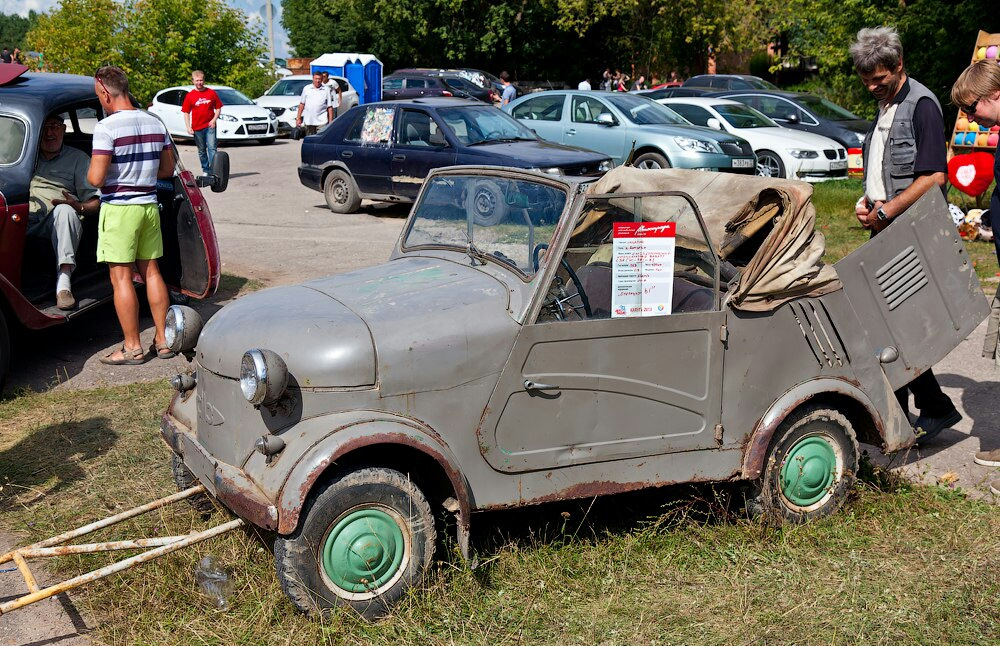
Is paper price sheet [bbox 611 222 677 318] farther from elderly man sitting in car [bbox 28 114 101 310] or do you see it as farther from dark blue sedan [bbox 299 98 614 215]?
dark blue sedan [bbox 299 98 614 215]

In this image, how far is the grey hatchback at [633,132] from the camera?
14.3 m

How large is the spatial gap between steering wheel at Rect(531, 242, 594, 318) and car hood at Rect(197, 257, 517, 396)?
0.61 feet

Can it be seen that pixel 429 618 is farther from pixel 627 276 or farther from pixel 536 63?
pixel 536 63

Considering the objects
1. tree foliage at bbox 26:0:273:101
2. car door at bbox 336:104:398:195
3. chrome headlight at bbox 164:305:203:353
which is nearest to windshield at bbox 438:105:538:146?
car door at bbox 336:104:398:195

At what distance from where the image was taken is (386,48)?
46.1m

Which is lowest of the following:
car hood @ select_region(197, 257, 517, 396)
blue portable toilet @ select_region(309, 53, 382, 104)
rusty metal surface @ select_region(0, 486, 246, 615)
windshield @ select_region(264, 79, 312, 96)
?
rusty metal surface @ select_region(0, 486, 246, 615)

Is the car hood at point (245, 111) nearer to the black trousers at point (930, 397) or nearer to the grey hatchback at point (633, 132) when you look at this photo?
the grey hatchback at point (633, 132)

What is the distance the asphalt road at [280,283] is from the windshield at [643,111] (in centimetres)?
385

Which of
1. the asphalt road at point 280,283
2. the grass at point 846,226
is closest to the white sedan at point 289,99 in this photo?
the asphalt road at point 280,283

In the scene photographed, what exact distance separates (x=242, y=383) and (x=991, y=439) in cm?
445

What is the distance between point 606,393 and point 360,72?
2992 cm

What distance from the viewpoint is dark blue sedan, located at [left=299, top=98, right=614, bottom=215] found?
12.2 m

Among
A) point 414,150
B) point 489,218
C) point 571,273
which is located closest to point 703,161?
point 414,150

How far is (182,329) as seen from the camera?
14.2 feet
